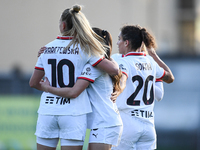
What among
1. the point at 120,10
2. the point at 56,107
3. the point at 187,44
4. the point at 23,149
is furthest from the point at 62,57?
Answer: the point at 187,44

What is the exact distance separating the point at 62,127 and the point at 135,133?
962 millimetres

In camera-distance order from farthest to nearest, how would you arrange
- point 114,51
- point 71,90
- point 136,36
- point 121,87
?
1. point 114,51
2. point 136,36
3. point 121,87
4. point 71,90

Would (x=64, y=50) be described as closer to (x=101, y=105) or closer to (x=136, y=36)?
(x=101, y=105)

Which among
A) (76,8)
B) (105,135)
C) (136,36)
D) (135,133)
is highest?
(76,8)

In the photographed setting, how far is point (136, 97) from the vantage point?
396cm

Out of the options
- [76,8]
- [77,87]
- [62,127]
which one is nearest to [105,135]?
[62,127]

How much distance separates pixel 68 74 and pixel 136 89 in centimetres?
96

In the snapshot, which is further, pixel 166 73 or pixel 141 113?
pixel 166 73

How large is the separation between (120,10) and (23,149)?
906 centimetres

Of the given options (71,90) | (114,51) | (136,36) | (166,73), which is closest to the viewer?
(71,90)

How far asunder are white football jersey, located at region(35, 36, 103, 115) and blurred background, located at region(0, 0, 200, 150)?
1625mm

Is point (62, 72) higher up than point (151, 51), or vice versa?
point (151, 51)

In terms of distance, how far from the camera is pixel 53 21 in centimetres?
1428

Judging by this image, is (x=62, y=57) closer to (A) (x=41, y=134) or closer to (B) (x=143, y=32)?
(A) (x=41, y=134)
